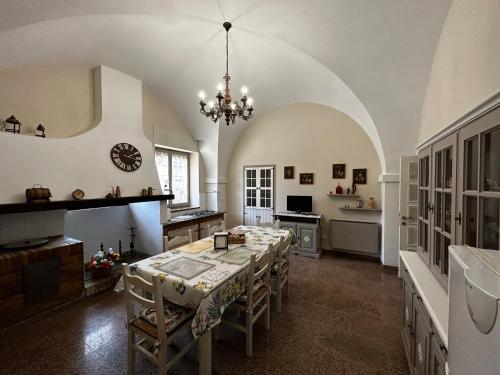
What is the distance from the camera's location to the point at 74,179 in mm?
2939

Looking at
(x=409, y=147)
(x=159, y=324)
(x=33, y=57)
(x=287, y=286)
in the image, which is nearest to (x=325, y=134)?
(x=409, y=147)

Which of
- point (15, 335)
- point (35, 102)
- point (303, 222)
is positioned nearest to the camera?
point (15, 335)

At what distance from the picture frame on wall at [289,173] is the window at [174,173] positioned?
2.44 metres

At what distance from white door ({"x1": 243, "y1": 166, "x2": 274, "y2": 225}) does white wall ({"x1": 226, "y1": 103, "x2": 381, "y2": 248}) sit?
6.1 inches

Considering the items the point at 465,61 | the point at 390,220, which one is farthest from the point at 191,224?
the point at 465,61

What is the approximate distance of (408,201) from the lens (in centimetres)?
296

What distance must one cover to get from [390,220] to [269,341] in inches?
115

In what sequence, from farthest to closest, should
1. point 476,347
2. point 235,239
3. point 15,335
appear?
point 235,239
point 15,335
point 476,347

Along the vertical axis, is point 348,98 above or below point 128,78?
below

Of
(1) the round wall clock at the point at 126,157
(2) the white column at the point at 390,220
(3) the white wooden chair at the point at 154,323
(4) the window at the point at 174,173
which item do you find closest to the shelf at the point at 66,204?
(1) the round wall clock at the point at 126,157

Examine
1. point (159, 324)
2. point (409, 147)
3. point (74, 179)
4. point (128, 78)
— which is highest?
point (128, 78)

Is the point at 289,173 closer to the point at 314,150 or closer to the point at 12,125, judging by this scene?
the point at 314,150

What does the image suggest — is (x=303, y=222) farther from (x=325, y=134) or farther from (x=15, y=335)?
(x=15, y=335)

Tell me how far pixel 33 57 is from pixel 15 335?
10.0ft
